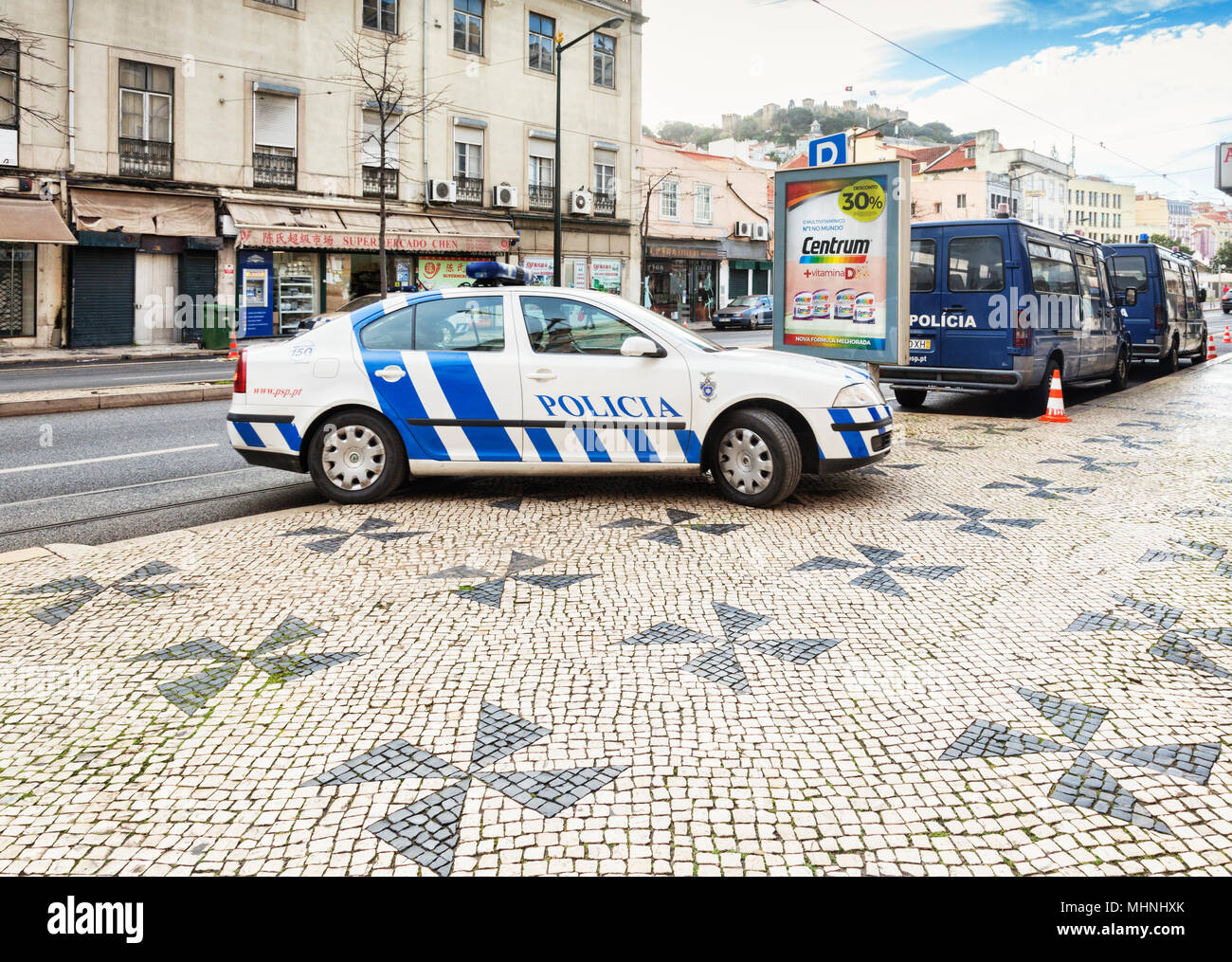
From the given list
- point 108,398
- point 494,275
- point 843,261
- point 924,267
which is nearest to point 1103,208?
point 924,267

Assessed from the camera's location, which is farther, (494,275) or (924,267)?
(924,267)

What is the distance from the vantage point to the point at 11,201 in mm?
22859

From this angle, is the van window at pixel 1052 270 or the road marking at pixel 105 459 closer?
the road marking at pixel 105 459

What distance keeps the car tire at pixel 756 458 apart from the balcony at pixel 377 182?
25094 mm

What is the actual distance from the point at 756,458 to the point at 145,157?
23247 mm

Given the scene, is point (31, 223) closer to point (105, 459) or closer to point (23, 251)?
point (23, 251)

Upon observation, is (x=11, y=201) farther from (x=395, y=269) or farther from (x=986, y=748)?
(x=986, y=748)

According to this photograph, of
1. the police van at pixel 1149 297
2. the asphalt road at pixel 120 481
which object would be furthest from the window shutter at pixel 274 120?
the police van at pixel 1149 297

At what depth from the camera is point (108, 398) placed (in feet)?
41.5

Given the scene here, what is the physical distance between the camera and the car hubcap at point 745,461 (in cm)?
685

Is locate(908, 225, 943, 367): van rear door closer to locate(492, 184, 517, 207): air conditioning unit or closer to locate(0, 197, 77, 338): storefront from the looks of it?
locate(0, 197, 77, 338): storefront

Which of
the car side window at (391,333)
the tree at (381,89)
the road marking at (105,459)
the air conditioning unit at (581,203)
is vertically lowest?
the road marking at (105,459)

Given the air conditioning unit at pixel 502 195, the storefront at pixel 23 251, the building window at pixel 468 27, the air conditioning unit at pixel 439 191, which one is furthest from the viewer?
the air conditioning unit at pixel 502 195

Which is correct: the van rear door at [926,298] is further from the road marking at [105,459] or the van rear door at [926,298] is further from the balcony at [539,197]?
the balcony at [539,197]
